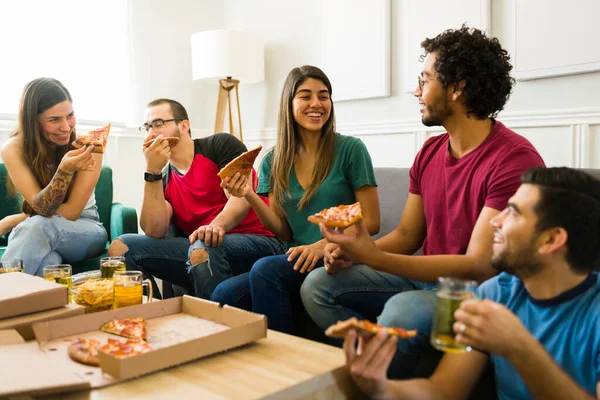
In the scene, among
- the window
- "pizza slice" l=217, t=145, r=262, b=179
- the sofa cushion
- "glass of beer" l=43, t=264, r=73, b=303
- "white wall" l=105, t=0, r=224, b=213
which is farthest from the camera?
"white wall" l=105, t=0, r=224, b=213

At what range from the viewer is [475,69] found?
1.83 meters

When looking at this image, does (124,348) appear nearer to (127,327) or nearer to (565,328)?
(127,327)

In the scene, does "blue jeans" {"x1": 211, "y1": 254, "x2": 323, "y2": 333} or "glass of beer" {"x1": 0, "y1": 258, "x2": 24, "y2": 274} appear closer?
"glass of beer" {"x1": 0, "y1": 258, "x2": 24, "y2": 274}

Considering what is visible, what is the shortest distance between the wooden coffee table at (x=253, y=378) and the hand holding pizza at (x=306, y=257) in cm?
69

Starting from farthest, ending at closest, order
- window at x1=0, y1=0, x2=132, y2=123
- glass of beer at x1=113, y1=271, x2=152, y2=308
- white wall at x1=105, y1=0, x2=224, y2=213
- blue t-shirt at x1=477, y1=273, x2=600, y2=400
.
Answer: white wall at x1=105, y1=0, x2=224, y2=213 < window at x1=0, y1=0, x2=132, y2=123 < glass of beer at x1=113, y1=271, x2=152, y2=308 < blue t-shirt at x1=477, y1=273, x2=600, y2=400

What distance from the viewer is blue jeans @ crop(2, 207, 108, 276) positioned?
2514mm

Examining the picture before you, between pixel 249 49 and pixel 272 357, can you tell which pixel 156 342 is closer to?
pixel 272 357

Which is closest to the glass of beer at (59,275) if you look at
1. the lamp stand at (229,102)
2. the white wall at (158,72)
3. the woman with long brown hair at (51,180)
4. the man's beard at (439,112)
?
the woman with long brown hair at (51,180)

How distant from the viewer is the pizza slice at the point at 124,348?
1199mm

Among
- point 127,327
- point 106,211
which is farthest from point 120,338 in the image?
point 106,211

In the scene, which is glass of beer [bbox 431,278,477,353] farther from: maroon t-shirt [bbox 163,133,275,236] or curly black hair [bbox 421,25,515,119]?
maroon t-shirt [bbox 163,133,275,236]

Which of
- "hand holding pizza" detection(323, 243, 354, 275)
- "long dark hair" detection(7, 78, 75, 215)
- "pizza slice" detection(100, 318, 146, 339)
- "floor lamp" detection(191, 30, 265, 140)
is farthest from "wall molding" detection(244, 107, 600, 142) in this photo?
"pizza slice" detection(100, 318, 146, 339)

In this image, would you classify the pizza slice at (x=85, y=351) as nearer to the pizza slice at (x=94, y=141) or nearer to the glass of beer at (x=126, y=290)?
the glass of beer at (x=126, y=290)

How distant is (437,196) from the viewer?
1826 millimetres
